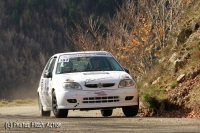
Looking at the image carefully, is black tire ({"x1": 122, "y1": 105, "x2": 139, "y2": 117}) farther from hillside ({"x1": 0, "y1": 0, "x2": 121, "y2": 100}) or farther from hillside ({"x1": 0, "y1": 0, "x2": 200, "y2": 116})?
hillside ({"x1": 0, "y1": 0, "x2": 121, "y2": 100})

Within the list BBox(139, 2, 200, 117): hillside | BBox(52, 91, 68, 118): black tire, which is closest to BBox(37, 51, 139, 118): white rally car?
BBox(52, 91, 68, 118): black tire

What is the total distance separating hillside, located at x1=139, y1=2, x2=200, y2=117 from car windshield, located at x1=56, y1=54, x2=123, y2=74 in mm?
1370

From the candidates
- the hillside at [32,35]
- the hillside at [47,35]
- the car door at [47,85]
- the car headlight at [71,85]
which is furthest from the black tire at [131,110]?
the hillside at [32,35]

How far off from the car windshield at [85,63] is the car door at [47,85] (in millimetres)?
301

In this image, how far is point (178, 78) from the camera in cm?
1677

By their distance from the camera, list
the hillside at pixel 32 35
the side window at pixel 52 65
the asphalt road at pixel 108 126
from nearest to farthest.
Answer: the asphalt road at pixel 108 126
the side window at pixel 52 65
the hillside at pixel 32 35

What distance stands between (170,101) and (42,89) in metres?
3.42

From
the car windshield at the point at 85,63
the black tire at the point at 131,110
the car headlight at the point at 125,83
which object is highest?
the car windshield at the point at 85,63

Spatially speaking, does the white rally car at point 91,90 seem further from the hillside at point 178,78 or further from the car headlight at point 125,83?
the hillside at point 178,78

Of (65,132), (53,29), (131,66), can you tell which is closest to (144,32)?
(131,66)

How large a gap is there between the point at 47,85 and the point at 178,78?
3479 millimetres

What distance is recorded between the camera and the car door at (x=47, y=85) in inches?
620

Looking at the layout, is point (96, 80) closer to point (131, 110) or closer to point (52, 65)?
point (131, 110)

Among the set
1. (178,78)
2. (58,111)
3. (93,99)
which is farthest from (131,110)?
(178,78)
